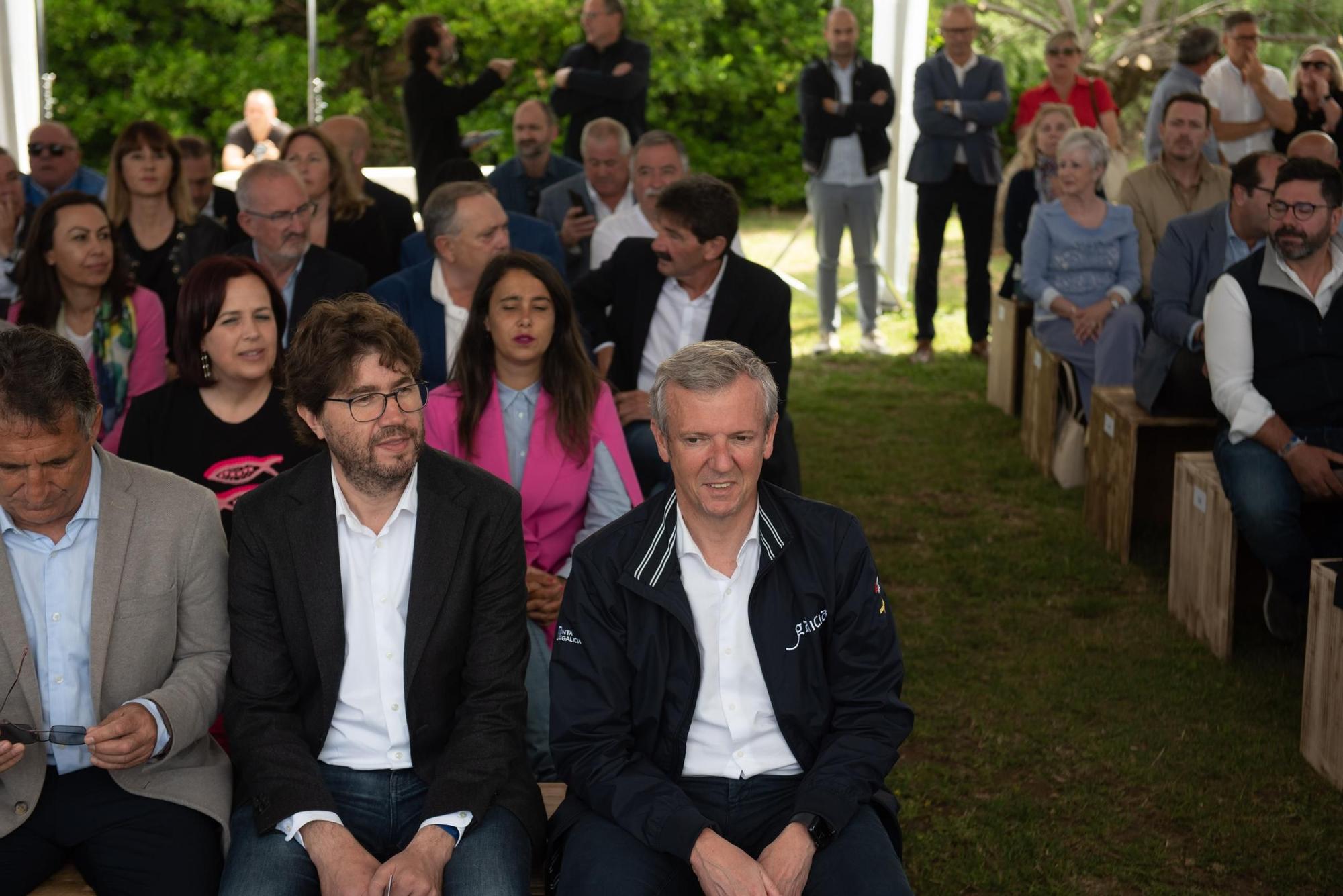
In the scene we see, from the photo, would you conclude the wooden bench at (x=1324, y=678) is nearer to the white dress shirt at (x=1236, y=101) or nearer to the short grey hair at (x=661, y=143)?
the short grey hair at (x=661, y=143)

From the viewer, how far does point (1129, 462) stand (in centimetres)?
505

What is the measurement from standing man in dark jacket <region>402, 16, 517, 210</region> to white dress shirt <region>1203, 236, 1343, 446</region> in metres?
3.96

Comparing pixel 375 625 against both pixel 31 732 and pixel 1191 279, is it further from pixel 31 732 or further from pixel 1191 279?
pixel 1191 279

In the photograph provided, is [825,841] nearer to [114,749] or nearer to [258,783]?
[258,783]

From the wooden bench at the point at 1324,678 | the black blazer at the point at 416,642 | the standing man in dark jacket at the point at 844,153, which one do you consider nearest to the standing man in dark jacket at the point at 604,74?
the standing man in dark jacket at the point at 844,153

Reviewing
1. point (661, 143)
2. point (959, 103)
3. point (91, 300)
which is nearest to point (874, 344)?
point (959, 103)

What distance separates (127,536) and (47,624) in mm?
186

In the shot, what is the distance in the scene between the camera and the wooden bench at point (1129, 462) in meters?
5.06

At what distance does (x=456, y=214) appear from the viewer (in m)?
4.28

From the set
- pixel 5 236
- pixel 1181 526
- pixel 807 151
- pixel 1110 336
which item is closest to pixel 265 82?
pixel 807 151

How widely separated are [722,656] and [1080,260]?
14.4ft

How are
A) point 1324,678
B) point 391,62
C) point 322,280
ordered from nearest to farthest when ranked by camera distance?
point 1324,678 → point 322,280 → point 391,62

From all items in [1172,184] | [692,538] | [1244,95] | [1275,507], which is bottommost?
[1275,507]

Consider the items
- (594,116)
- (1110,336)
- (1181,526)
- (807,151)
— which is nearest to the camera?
(1181,526)
